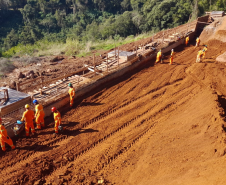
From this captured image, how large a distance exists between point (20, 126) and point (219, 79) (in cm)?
1372

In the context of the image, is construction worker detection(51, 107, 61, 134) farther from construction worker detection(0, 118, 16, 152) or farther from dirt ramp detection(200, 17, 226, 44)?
dirt ramp detection(200, 17, 226, 44)

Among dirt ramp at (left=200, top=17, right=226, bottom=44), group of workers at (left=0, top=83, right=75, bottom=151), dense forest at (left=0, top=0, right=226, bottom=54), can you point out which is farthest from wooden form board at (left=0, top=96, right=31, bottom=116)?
dense forest at (left=0, top=0, right=226, bottom=54)

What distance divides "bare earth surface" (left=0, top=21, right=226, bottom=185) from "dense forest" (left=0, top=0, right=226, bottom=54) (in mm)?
21394

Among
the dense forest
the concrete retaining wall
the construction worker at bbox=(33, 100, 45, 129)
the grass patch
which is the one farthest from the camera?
the dense forest

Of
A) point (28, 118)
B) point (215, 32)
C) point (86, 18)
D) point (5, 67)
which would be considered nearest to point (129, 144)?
point (28, 118)

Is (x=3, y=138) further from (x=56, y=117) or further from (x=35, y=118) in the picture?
(x=56, y=117)

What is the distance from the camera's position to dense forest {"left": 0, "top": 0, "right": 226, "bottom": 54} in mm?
35094

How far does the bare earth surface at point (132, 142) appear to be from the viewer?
298 inches

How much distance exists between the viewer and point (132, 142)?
931cm

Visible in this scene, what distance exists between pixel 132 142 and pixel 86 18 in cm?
5117

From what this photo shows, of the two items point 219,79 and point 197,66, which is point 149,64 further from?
point 219,79

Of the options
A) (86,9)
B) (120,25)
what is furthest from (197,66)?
(86,9)

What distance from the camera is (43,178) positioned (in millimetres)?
7516

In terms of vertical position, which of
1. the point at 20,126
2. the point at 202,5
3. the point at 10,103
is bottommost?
the point at 20,126
